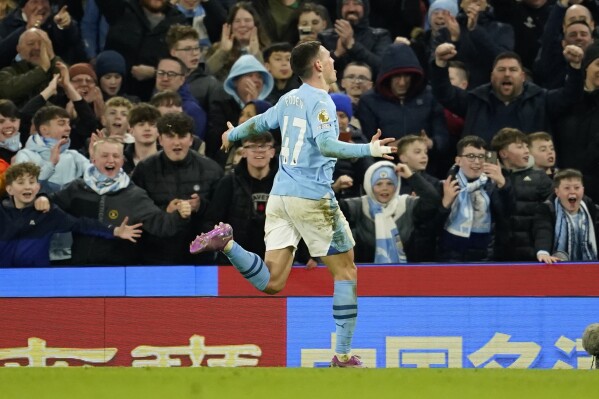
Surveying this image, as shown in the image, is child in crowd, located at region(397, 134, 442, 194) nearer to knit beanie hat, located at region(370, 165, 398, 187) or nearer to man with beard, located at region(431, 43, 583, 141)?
knit beanie hat, located at region(370, 165, 398, 187)

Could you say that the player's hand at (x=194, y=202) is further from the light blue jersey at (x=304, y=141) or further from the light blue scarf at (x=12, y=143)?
the light blue jersey at (x=304, y=141)

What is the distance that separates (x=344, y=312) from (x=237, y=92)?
420 centimetres

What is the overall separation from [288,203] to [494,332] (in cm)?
185

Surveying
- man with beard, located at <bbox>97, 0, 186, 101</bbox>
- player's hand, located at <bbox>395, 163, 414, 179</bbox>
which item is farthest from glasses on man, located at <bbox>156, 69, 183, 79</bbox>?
player's hand, located at <bbox>395, 163, 414, 179</bbox>

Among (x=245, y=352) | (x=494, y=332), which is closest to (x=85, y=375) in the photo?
(x=245, y=352)

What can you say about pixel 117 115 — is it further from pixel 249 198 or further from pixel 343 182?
pixel 343 182

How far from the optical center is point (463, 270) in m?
9.02

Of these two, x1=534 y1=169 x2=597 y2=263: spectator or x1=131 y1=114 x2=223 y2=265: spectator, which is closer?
x1=534 y1=169 x2=597 y2=263: spectator

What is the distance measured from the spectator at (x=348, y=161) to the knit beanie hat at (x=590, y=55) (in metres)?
2.00

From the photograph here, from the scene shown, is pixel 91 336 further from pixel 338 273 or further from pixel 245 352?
pixel 338 273

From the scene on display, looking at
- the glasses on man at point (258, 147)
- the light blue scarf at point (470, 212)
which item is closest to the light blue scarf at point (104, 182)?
the glasses on man at point (258, 147)

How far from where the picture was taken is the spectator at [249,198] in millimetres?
10039

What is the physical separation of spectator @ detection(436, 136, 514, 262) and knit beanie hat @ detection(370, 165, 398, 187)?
412 mm

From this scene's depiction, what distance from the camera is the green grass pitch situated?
235 inches
